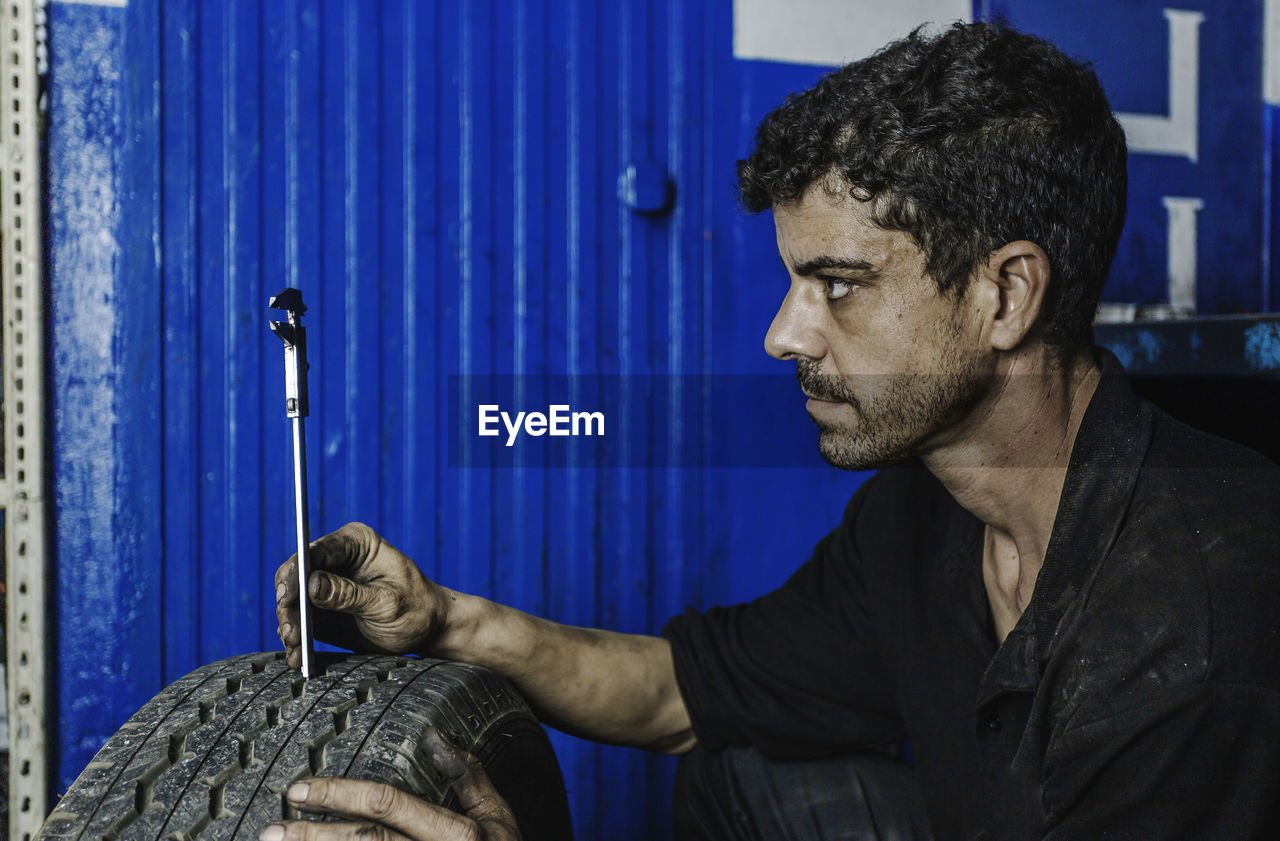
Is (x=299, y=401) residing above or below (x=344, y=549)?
above

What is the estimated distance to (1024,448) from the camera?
1.31 m

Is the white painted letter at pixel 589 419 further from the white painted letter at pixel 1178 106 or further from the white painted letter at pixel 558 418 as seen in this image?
the white painted letter at pixel 1178 106

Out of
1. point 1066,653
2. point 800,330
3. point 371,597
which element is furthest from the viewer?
point 800,330

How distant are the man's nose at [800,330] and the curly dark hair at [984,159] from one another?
0.14 m

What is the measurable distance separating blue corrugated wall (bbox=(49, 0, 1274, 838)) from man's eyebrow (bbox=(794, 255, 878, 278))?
0.74m

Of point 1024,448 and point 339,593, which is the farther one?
point 1024,448

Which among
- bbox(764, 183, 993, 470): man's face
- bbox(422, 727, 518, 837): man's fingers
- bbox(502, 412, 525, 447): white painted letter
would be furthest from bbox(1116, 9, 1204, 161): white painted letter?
bbox(422, 727, 518, 837): man's fingers

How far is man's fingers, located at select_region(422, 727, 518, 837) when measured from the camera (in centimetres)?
102

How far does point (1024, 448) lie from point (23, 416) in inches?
62.8

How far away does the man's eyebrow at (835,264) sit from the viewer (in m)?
1.28

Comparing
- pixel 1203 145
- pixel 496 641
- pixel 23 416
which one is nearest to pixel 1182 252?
pixel 1203 145

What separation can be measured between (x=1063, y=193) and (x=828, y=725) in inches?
33.7

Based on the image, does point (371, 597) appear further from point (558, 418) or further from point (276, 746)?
point (558, 418)

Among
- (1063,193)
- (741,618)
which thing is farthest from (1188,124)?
(741,618)
